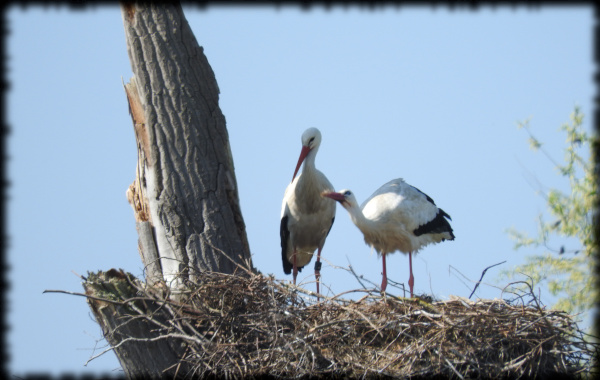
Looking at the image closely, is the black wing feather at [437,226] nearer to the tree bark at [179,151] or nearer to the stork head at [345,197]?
the stork head at [345,197]

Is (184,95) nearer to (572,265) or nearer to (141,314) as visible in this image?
(141,314)

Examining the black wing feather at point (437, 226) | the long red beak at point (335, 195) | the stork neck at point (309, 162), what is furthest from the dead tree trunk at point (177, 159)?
the black wing feather at point (437, 226)

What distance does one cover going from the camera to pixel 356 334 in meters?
5.12

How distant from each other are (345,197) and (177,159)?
1.97 metres

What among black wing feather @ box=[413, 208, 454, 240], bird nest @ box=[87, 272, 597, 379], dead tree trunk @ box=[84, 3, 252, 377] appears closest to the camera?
bird nest @ box=[87, 272, 597, 379]

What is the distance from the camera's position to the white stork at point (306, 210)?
7.96 metres

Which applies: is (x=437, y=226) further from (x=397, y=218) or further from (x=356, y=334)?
(x=356, y=334)

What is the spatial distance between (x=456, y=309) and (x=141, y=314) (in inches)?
81.4

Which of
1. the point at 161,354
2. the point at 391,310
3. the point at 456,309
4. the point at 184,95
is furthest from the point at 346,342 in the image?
the point at 184,95

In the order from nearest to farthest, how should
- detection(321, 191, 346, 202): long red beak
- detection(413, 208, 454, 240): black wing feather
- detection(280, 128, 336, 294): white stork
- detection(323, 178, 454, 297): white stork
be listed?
1. detection(321, 191, 346, 202): long red beak
2. detection(323, 178, 454, 297): white stork
3. detection(413, 208, 454, 240): black wing feather
4. detection(280, 128, 336, 294): white stork

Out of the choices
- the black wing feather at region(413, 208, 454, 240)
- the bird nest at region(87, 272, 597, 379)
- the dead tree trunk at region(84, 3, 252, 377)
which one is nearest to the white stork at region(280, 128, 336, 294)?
the black wing feather at region(413, 208, 454, 240)

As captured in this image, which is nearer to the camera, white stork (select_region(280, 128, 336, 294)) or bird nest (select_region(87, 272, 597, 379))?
bird nest (select_region(87, 272, 597, 379))

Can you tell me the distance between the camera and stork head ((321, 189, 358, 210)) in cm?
727

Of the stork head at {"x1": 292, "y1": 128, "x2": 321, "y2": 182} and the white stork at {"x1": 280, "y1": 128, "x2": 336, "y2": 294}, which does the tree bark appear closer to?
the stork head at {"x1": 292, "y1": 128, "x2": 321, "y2": 182}
